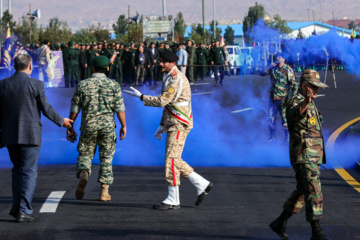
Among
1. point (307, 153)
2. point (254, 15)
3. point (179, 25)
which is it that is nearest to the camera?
point (307, 153)

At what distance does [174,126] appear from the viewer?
28.2ft

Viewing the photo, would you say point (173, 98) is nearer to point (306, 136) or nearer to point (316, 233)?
point (306, 136)

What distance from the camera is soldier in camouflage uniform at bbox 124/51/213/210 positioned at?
8445mm

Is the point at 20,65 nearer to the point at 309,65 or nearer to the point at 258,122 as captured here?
the point at 258,122

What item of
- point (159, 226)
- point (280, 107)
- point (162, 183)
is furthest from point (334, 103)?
point (159, 226)

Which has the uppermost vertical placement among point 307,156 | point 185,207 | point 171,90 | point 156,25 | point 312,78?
point 156,25

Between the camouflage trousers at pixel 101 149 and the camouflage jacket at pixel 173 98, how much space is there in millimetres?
658

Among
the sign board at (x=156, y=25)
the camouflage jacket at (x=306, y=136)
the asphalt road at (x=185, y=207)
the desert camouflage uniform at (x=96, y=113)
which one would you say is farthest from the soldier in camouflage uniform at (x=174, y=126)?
the sign board at (x=156, y=25)

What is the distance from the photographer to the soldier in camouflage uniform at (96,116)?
8648 mm

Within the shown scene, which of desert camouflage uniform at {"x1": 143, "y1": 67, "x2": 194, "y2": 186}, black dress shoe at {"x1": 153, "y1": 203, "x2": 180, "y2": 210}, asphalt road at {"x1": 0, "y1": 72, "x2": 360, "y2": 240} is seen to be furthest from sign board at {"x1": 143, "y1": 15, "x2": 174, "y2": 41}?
black dress shoe at {"x1": 153, "y1": 203, "x2": 180, "y2": 210}

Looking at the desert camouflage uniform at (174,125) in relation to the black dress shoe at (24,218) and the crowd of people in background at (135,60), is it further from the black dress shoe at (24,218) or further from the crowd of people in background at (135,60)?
the crowd of people in background at (135,60)

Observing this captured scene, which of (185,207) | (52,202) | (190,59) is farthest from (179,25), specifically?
(185,207)

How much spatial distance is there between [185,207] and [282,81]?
6873mm

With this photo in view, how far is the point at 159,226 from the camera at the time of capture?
746cm
